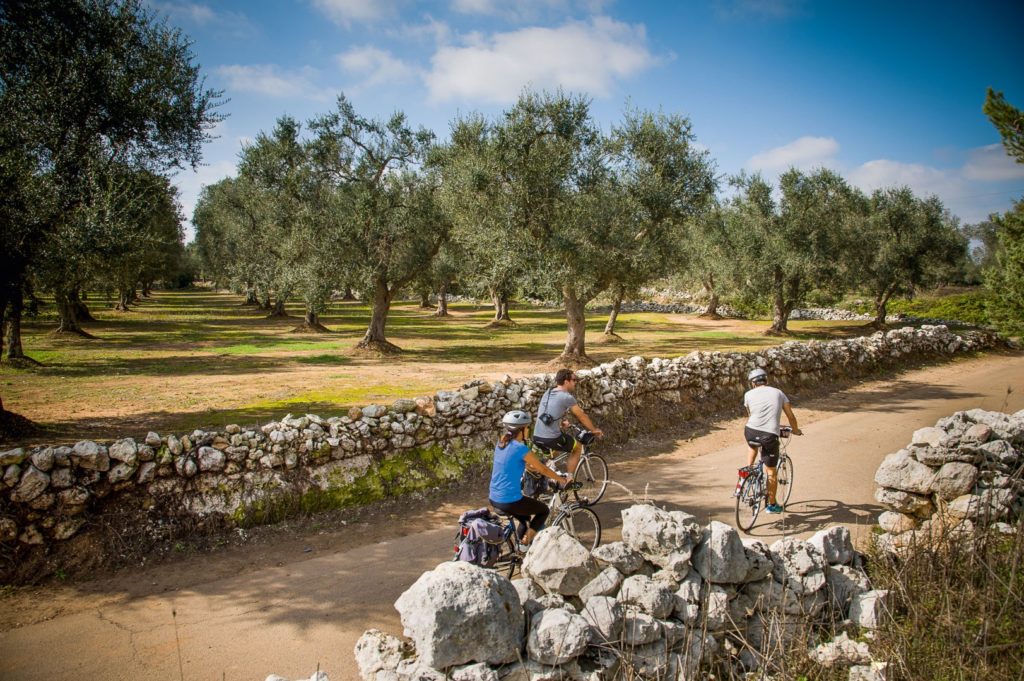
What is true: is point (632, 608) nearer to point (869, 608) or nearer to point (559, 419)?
point (869, 608)

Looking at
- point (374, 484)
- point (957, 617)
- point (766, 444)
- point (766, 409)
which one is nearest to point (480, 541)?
point (957, 617)

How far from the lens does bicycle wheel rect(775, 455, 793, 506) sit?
29.6ft

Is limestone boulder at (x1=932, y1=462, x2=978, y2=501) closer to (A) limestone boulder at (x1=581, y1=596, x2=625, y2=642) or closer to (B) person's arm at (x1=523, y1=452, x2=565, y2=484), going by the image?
(B) person's arm at (x1=523, y1=452, x2=565, y2=484)

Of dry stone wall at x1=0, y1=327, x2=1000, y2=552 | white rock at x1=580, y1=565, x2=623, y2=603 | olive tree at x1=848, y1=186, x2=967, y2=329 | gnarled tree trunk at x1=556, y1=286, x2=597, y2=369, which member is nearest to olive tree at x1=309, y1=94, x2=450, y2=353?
gnarled tree trunk at x1=556, y1=286, x2=597, y2=369

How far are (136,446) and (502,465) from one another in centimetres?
548

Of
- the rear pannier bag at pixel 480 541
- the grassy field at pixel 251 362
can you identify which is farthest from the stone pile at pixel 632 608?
the grassy field at pixel 251 362

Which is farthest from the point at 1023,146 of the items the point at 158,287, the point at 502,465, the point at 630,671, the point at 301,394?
the point at 158,287

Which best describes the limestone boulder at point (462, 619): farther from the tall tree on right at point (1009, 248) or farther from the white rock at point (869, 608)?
the tall tree on right at point (1009, 248)

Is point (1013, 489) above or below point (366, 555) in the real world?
above

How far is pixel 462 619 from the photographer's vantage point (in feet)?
14.1

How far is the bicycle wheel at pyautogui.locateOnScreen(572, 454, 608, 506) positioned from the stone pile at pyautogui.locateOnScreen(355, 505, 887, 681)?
347cm

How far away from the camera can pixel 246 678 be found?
5164 millimetres

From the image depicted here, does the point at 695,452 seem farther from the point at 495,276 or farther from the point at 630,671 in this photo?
the point at 495,276

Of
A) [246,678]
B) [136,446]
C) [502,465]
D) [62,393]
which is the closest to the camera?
[246,678]
